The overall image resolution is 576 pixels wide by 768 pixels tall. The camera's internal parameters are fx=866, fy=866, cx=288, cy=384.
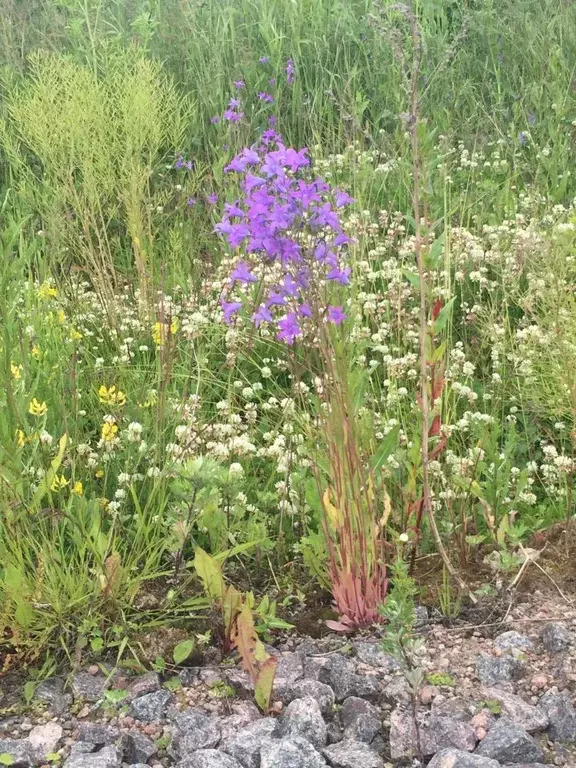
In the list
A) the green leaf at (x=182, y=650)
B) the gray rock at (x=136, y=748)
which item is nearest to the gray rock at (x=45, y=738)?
the gray rock at (x=136, y=748)

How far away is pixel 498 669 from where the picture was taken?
6.19ft

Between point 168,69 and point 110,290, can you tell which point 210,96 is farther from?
point 110,290

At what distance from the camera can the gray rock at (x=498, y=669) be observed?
6.15 feet

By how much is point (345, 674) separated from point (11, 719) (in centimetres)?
72

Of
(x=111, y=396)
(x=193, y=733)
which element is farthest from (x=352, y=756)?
(x=111, y=396)

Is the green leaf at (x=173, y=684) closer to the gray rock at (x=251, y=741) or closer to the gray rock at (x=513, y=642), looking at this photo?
the gray rock at (x=251, y=741)

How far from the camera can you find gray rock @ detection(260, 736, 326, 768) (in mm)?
1596

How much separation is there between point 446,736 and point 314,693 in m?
0.29

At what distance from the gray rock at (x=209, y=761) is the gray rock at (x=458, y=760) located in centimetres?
37

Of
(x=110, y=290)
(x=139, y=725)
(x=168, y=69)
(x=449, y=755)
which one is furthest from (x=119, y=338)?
(x=168, y=69)

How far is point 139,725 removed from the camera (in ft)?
5.89

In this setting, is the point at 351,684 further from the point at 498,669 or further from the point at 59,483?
the point at 59,483

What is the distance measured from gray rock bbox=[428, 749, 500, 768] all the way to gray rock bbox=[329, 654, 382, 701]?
25cm

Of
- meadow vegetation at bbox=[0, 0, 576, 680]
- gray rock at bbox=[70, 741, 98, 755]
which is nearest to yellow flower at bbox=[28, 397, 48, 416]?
meadow vegetation at bbox=[0, 0, 576, 680]
